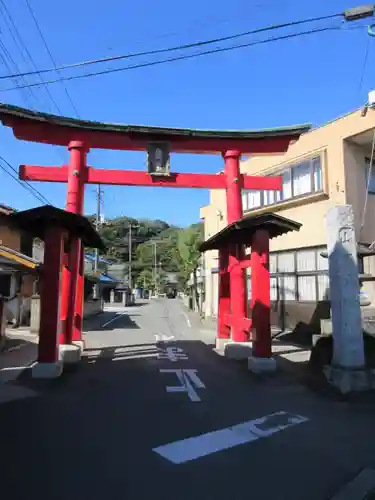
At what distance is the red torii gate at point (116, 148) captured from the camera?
11.6 meters

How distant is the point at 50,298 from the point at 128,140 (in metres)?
5.92

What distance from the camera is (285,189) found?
1800 cm

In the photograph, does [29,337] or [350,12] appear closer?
[350,12]

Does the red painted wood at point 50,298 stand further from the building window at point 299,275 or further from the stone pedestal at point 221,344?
the building window at point 299,275

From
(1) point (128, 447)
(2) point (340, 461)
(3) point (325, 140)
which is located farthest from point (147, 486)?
(3) point (325, 140)

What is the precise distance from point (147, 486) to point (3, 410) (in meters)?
3.39

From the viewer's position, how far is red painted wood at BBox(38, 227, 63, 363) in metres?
8.83

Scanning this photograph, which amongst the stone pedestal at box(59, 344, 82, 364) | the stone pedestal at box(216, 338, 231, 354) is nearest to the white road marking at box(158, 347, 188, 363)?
the stone pedestal at box(216, 338, 231, 354)

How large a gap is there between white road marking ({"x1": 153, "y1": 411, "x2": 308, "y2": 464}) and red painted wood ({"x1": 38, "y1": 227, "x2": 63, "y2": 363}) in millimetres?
4782

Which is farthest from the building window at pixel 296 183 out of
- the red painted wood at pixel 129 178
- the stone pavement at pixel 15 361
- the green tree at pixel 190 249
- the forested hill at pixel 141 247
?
the forested hill at pixel 141 247

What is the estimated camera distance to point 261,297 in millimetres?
9867

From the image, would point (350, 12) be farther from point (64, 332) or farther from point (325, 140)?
point (64, 332)

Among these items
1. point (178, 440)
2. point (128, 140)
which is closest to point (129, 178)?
point (128, 140)

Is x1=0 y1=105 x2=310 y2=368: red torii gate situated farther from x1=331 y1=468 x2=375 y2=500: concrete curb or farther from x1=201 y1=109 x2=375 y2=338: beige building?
x1=331 y1=468 x2=375 y2=500: concrete curb
